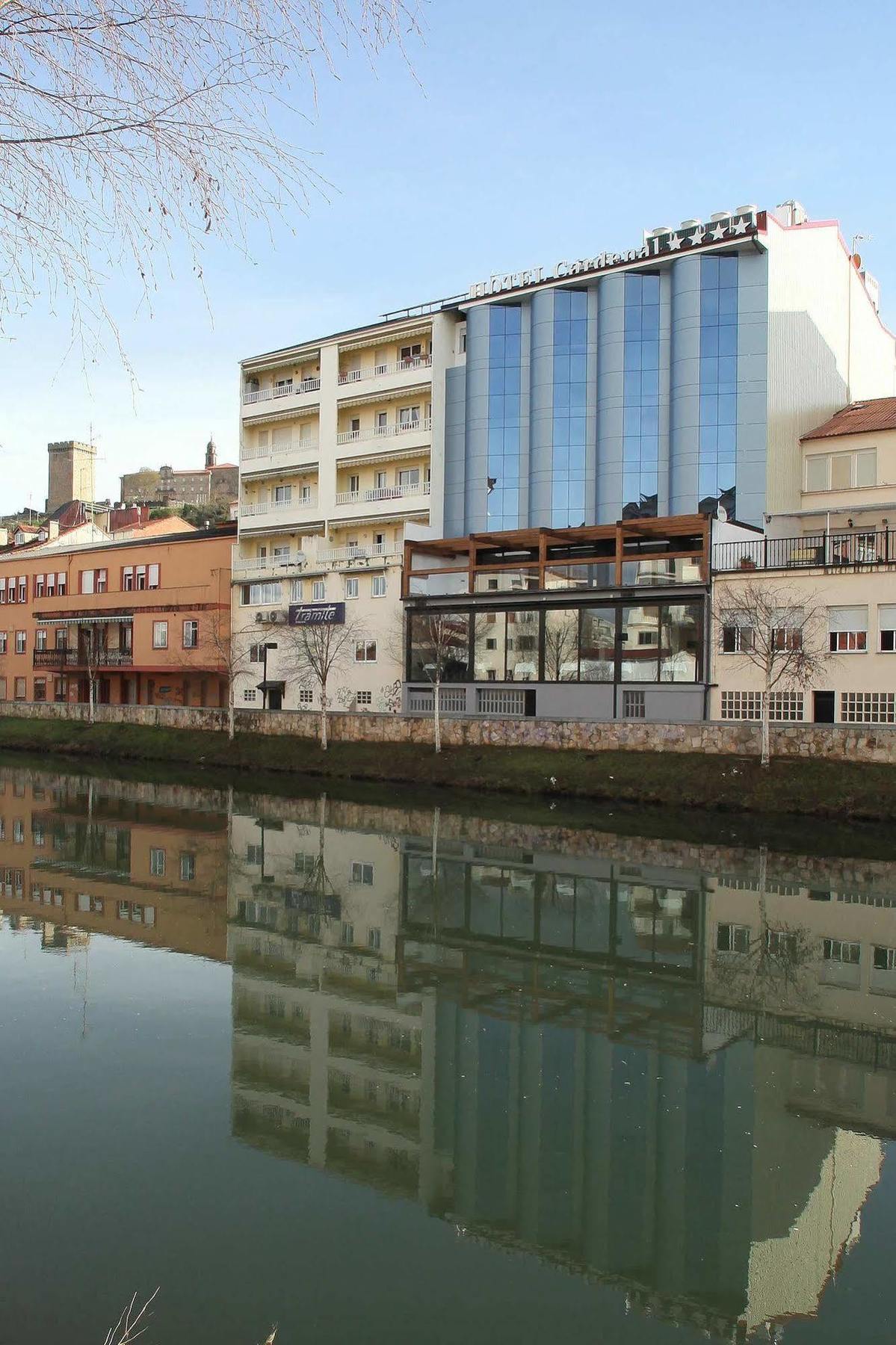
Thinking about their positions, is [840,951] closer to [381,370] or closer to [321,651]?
[321,651]

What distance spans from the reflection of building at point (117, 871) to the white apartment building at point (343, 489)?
1939cm

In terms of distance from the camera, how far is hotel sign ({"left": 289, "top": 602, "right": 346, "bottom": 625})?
178 feet

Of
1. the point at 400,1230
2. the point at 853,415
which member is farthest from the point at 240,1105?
the point at 853,415

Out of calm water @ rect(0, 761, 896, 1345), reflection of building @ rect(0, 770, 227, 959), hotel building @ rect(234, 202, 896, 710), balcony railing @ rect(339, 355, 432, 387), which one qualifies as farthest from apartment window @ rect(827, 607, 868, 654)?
balcony railing @ rect(339, 355, 432, 387)

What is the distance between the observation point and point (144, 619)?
6406 centimetres

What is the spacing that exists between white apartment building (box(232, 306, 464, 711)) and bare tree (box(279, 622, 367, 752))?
0.99 ft

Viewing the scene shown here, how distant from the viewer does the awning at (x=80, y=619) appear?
66.1 meters

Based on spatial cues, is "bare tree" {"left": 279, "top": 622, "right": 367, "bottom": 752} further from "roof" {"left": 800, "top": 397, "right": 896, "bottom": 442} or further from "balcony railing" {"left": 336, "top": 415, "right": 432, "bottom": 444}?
"roof" {"left": 800, "top": 397, "right": 896, "bottom": 442}

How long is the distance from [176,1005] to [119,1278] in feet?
21.3

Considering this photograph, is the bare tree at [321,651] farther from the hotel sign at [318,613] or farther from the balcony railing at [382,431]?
the balcony railing at [382,431]

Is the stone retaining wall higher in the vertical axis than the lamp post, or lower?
lower

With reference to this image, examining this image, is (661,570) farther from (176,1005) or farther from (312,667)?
(176,1005)

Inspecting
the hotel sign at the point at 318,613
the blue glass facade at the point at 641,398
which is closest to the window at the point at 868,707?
the blue glass facade at the point at 641,398

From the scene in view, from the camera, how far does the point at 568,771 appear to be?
1555 inches
